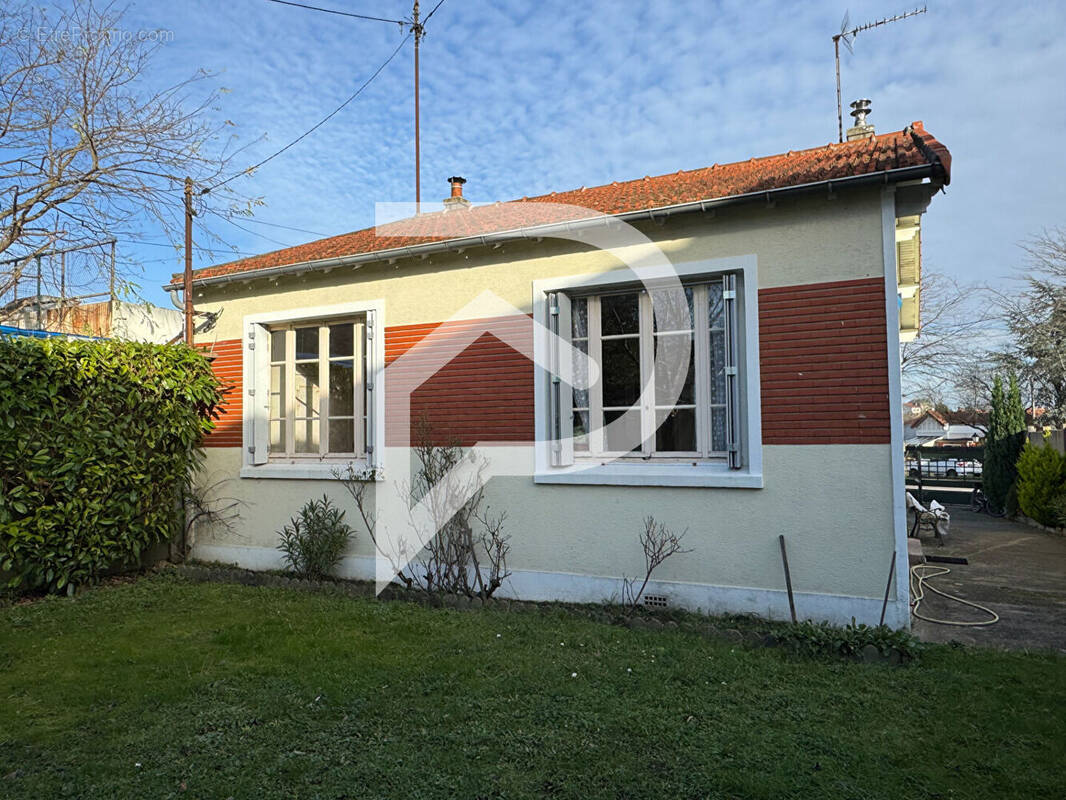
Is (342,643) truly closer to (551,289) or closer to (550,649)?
(550,649)

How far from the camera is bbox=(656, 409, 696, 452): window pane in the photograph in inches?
238

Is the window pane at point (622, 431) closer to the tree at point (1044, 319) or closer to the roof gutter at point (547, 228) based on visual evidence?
the roof gutter at point (547, 228)

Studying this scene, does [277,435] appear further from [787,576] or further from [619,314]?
[787,576]

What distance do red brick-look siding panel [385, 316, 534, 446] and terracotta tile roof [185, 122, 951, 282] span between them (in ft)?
3.24

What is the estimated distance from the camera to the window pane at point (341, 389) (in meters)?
7.81

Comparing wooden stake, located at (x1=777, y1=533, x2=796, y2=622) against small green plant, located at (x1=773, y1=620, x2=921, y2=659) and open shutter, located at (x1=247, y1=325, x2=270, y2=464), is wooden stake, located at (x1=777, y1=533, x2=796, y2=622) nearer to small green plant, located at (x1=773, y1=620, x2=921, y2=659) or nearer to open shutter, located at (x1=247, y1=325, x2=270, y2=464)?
small green plant, located at (x1=773, y1=620, x2=921, y2=659)

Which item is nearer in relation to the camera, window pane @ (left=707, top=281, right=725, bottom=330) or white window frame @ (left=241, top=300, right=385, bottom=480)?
window pane @ (left=707, top=281, right=725, bottom=330)

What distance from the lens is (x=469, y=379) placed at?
6793 millimetres

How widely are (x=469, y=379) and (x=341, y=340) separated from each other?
6.72 feet

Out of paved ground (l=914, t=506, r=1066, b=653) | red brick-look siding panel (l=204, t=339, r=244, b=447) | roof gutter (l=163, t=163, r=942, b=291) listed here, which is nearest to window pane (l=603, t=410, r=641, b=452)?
roof gutter (l=163, t=163, r=942, b=291)

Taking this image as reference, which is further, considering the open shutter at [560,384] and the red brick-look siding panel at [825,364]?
the open shutter at [560,384]

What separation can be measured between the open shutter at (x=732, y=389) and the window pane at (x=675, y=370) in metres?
0.39

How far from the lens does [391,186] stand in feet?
41.7

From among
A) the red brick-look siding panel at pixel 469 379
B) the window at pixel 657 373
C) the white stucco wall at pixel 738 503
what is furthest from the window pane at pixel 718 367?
the red brick-look siding panel at pixel 469 379
